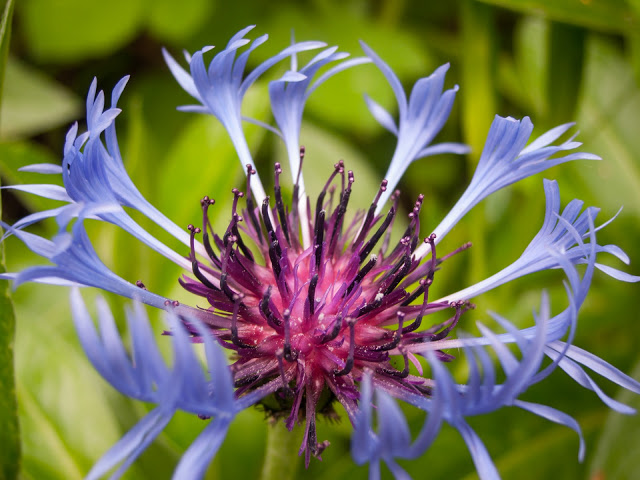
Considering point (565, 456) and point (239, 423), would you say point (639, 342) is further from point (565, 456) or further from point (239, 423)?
point (239, 423)

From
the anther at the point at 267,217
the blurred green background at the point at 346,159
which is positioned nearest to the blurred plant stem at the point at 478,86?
the blurred green background at the point at 346,159

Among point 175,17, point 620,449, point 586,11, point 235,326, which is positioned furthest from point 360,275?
point 175,17

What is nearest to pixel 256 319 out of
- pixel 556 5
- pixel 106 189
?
pixel 106 189

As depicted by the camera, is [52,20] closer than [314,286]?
No

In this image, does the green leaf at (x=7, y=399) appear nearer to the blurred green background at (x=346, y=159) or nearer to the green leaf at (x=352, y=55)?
the blurred green background at (x=346, y=159)

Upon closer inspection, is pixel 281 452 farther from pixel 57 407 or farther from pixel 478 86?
pixel 478 86

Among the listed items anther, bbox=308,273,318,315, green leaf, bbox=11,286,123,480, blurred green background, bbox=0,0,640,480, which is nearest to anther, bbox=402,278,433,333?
anther, bbox=308,273,318,315
